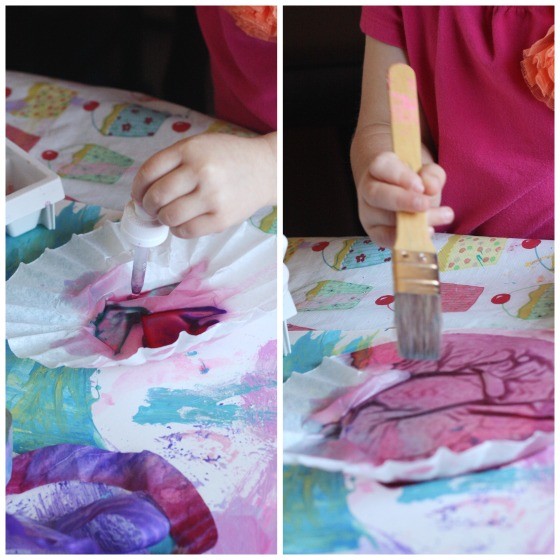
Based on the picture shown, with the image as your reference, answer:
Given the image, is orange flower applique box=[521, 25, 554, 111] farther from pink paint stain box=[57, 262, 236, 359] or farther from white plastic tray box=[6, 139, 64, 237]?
white plastic tray box=[6, 139, 64, 237]

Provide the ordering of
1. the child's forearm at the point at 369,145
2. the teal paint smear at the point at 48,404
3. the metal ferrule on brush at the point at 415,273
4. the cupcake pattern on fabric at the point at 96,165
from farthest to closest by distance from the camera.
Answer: the cupcake pattern on fabric at the point at 96,165 < the child's forearm at the point at 369,145 < the teal paint smear at the point at 48,404 < the metal ferrule on brush at the point at 415,273

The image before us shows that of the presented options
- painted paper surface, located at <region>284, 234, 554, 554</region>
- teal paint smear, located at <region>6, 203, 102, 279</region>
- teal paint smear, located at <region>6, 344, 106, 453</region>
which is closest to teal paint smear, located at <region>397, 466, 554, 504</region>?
painted paper surface, located at <region>284, 234, 554, 554</region>

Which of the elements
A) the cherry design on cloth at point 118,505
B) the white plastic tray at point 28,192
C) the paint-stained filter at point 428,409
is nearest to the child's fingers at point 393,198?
the paint-stained filter at point 428,409

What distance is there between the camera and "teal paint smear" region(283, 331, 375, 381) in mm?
582

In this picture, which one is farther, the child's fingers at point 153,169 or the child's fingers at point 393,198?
the child's fingers at point 153,169

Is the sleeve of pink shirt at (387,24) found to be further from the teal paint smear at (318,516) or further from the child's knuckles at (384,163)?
the teal paint smear at (318,516)

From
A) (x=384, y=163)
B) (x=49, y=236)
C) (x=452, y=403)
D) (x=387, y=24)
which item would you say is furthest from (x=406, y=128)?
(x=49, y=236)

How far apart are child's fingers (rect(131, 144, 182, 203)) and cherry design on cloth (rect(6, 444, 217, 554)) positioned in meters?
0.19

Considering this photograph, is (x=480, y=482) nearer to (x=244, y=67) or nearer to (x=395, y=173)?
(x=395, y=173)

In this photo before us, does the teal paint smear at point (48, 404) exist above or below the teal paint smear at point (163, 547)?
above

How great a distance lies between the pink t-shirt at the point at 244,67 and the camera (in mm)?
813

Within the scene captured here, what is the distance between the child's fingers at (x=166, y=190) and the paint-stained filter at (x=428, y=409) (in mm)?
159

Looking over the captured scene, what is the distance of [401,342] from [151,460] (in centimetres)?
19

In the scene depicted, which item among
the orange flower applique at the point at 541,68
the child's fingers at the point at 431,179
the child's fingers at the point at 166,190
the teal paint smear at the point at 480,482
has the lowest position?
the teal paint smear at the point at 480,482
